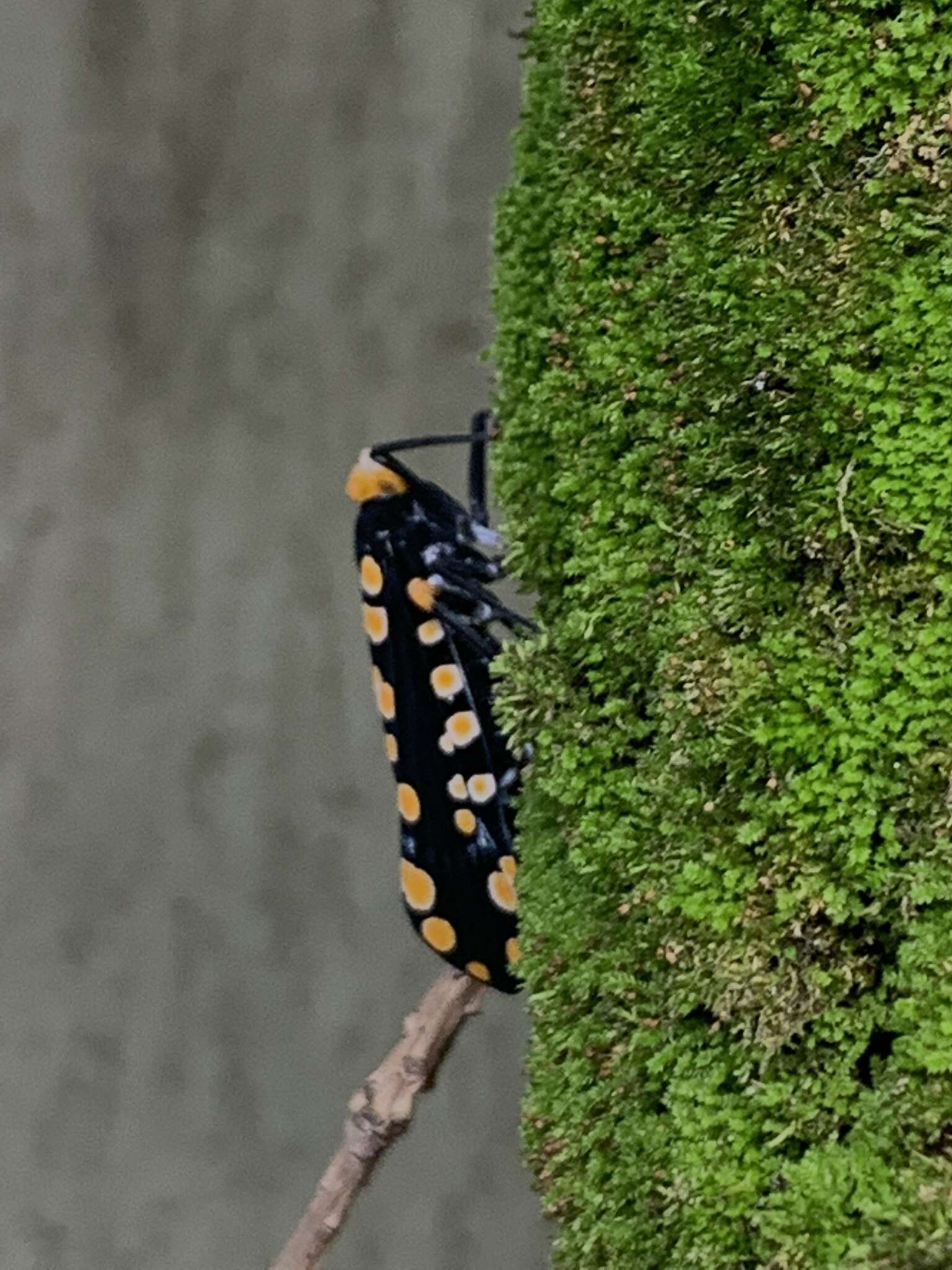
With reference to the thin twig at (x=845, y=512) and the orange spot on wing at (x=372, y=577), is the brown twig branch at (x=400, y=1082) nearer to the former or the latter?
the orange spot on wing at (x=372, y=577)

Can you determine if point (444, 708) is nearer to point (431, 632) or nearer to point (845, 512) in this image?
point (431, 632)

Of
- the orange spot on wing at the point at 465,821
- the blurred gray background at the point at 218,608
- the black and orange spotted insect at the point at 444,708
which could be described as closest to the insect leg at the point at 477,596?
the black and orange spotted insect at the point at 444,708

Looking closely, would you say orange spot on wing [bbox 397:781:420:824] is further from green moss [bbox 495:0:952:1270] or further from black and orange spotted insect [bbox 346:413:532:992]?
green moss [bbox 495:0:952:1270]

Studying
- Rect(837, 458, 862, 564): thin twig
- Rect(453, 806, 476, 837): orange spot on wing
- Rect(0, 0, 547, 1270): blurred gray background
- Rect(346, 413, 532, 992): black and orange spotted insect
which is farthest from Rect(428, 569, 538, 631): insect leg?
Rect(0, 0, 547, 1270): blurred gray background

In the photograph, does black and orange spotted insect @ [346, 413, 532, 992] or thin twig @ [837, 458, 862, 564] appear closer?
thin twig @ [837, 458, 862, 564]

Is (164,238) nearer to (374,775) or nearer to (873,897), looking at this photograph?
(374,775)

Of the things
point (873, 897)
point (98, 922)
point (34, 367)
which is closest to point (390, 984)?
point (98, 922)
